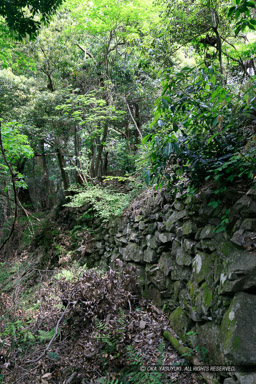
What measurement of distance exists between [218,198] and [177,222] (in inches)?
38.6

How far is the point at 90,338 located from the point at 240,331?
2.09 metres

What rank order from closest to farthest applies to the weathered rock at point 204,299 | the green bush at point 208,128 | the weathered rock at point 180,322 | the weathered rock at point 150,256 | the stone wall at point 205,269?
the stone wall at point 205,269
the green bush at point 208,128
the weathered rock at point 204,299
the weathered rock at point 180,322
the weathered rock at point 150,256

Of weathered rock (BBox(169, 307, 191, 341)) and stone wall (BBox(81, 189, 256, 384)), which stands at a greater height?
stone wall (BBox(81, 189, 256, 384))

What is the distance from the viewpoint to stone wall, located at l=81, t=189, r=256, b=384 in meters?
2.10

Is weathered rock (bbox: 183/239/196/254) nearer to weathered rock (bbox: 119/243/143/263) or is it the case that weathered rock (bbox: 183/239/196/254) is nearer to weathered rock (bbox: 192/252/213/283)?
weathered rock (bbox: 192/252/213/283)

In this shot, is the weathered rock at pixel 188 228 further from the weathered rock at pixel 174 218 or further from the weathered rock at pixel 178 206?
the weathered rock at pixel 178 206

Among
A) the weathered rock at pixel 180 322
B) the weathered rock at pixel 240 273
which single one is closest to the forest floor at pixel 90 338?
the weathered rock at pixel 180 322

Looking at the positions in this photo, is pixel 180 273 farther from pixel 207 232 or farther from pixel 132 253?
pixel 132 253

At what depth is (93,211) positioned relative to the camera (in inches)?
289

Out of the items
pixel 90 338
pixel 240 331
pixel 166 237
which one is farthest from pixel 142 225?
pixel 240 331

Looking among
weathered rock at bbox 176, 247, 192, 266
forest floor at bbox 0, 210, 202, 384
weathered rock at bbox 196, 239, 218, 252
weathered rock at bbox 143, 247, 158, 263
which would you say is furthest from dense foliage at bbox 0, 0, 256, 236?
forest floor at bbox 0, 210, 202, 384

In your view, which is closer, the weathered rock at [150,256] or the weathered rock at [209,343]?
the weathered rock at [209,343]

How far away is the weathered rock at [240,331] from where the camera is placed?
1.94 m

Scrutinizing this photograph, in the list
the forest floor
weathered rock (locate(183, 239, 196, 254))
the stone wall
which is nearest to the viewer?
the stone wall
